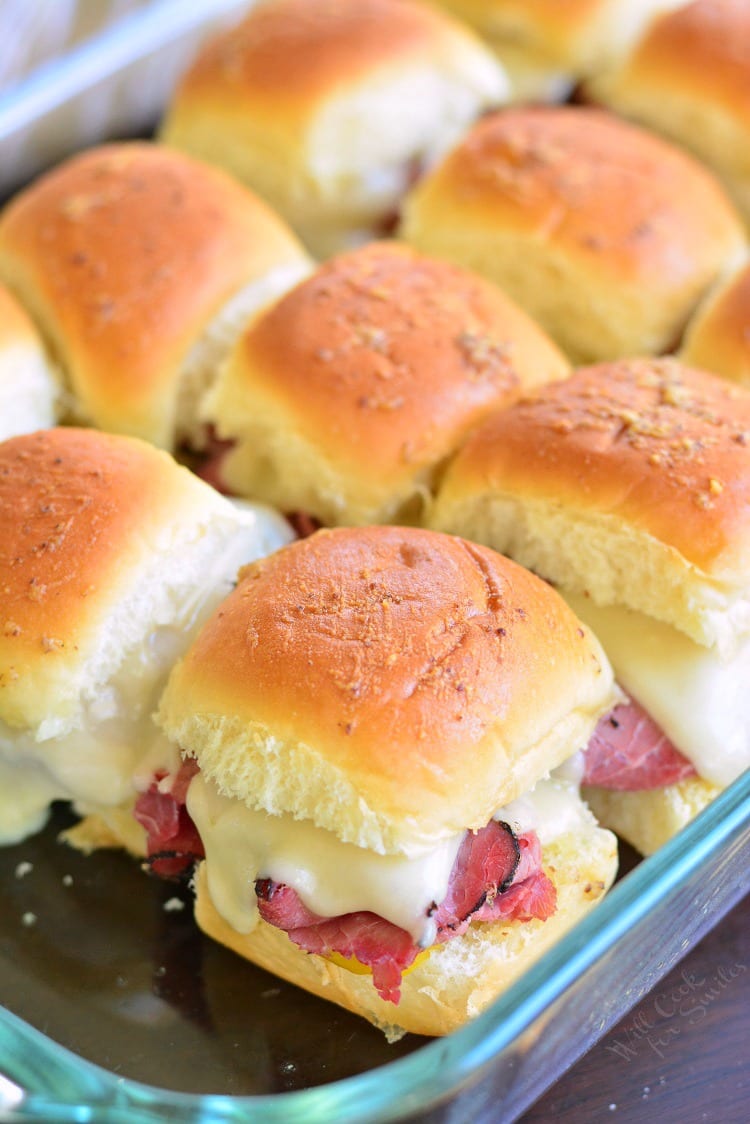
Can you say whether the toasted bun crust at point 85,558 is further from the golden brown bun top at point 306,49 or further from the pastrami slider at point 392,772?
the golden brown bun top at point 306,49

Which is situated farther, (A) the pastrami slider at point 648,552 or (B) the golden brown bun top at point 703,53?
(B) the golden brown bun top at point 703,53

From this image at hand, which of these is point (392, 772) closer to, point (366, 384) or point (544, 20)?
point (366, 384)

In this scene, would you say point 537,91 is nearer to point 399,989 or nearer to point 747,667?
point 747,667

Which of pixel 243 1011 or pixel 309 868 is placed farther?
pixel 243 1011

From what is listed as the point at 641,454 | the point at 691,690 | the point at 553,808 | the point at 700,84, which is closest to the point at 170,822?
the point at 553,808

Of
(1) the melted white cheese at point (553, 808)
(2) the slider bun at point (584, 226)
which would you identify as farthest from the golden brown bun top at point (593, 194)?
(1) the melted white cheese at point (553, 808)
